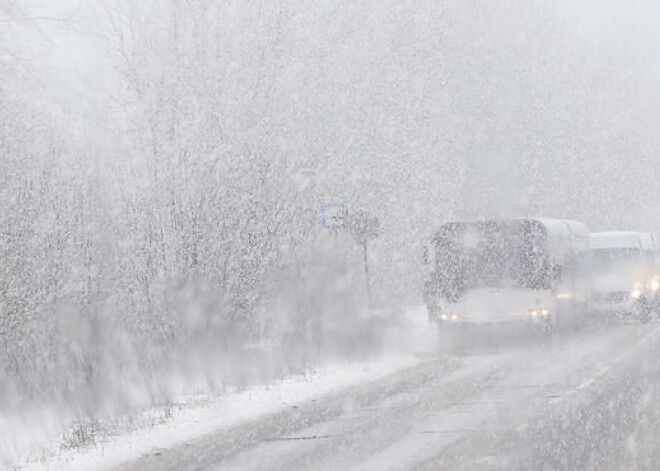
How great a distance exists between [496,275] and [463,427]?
13718 millimetres

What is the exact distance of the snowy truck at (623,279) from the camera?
31.4 meters

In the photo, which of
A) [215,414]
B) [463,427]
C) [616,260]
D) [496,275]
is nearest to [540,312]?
[496,275]

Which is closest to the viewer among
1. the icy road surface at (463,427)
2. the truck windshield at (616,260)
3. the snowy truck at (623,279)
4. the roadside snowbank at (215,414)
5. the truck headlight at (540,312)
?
the icy road surface at (463,427)

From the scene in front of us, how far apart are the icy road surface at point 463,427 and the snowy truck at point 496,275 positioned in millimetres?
6036

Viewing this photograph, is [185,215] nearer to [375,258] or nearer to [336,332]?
[336,332]

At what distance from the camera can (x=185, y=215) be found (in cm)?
1923

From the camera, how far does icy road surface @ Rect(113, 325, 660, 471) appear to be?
32.4ft

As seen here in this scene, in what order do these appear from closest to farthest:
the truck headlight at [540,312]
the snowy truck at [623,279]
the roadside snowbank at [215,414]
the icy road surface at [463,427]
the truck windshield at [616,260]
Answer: the icy road surface at [463,427]
the roadside snowbank at [215,414]
the truck headlight at [540,312]
the snowy truck at [623,279]
the truck windshield at [616,260]

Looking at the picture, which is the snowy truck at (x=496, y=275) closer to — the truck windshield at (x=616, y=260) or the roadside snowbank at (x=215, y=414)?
the roadside snowbank at (x=215, y=414)

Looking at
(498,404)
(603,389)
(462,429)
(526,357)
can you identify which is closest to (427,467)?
(462,429)

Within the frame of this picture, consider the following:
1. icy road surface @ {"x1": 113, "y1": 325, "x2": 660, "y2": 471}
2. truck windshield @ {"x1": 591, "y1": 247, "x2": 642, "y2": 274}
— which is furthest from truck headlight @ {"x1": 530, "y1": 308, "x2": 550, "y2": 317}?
truck windshield @ {"x1": 591, "y1": 247, "x2": 642, "y2": 274}

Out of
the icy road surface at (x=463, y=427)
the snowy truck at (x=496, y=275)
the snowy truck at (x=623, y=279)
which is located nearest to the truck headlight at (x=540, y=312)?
the snowy truck at (x=496, y=275)

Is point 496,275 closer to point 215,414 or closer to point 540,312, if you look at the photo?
point 540,312

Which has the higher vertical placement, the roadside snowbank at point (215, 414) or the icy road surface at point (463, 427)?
the roadside snowbank at point (215, 414)
